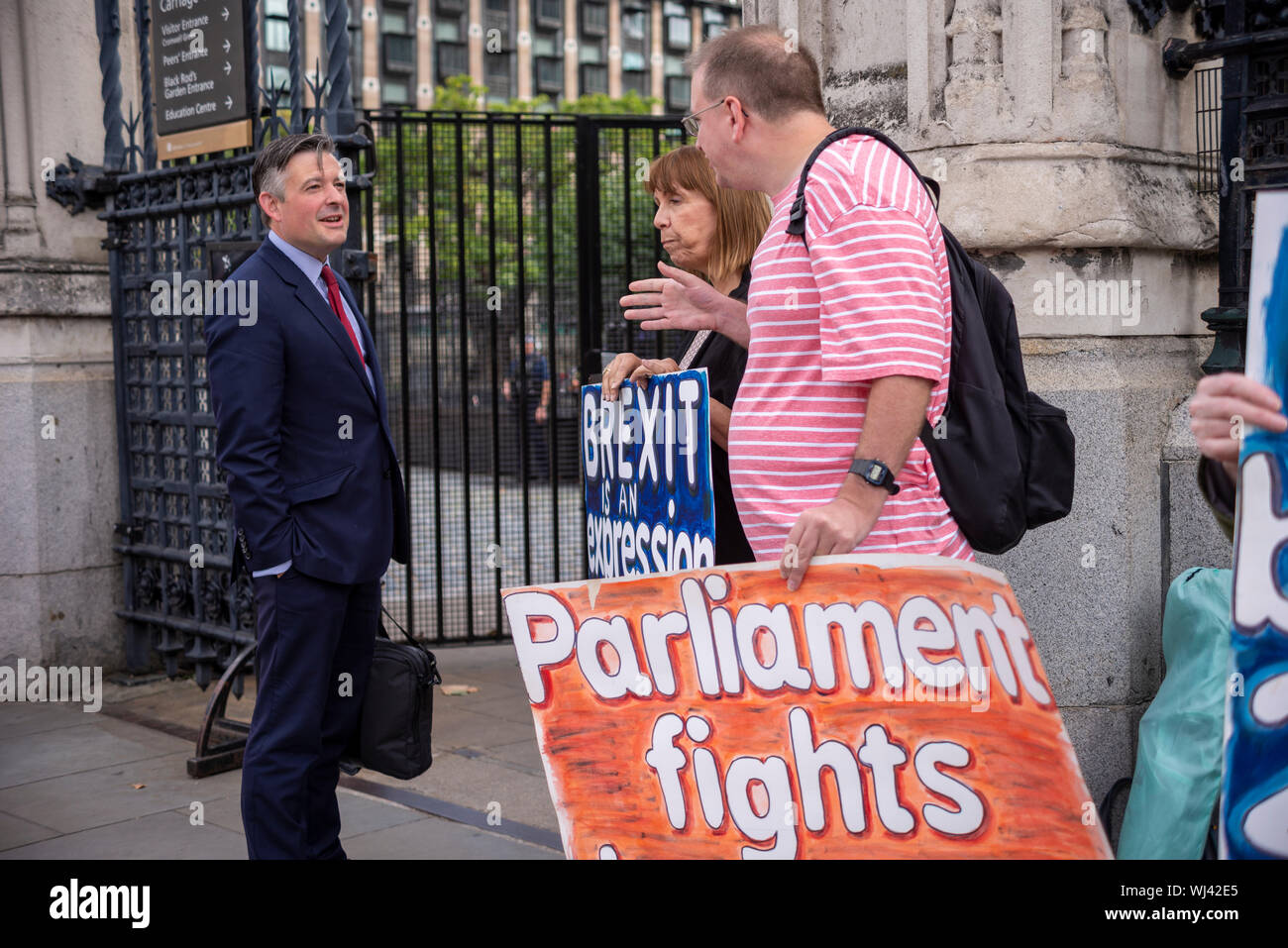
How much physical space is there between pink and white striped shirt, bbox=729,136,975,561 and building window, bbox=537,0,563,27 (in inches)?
2447

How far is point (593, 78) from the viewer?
63406 mm

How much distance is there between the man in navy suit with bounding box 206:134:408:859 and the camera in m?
3.68

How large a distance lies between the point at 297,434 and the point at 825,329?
5.98 ft

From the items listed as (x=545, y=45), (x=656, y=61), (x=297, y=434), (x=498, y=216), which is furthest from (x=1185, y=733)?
(x=656, y=61)

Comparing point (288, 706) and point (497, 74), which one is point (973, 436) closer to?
point (288, 706)

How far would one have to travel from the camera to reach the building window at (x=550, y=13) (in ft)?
202

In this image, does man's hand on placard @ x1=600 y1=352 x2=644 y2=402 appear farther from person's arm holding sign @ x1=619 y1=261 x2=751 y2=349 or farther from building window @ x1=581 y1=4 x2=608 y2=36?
building window @ x1=581 y1=4 x2=608 y2=36

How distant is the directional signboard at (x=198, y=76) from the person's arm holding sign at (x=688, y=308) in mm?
3592

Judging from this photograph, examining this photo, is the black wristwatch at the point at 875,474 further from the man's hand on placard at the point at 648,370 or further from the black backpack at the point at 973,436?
the man's hand on placard at the point at 648,370

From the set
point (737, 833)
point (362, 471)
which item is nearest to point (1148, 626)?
point (737, 833)

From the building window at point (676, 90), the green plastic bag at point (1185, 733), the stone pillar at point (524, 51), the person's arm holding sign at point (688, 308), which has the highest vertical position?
the stone pillar at point (524, 51)

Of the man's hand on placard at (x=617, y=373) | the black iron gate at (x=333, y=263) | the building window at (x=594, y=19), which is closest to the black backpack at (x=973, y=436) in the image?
the man's hand on placard at (x=617, y=373)

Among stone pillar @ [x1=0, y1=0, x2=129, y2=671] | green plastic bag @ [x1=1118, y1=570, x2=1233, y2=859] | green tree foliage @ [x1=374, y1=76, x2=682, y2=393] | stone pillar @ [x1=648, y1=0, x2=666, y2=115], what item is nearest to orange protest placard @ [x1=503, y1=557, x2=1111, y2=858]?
green plastic bag @ [x1=1118, y1=570, x2=1233, y2=859]
